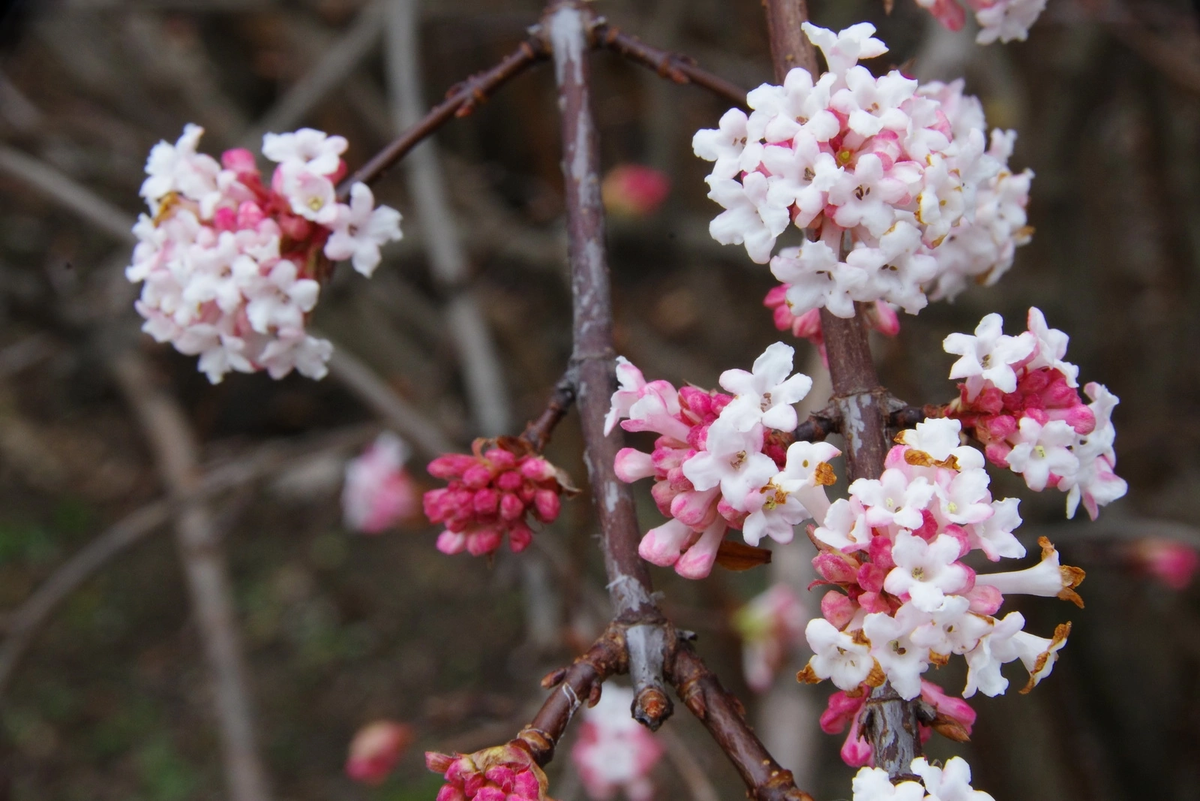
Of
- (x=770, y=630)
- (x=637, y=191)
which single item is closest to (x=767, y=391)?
(x=770, y=630)

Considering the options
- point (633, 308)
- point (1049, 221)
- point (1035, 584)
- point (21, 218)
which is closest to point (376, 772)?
point (1035, 584)

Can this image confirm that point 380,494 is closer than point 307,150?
No

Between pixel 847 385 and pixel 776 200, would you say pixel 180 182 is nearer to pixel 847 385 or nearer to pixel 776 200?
pixel 776 200

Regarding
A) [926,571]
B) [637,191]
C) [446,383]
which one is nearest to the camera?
[926,571]

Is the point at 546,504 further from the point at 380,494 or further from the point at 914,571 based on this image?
the point at 380,494

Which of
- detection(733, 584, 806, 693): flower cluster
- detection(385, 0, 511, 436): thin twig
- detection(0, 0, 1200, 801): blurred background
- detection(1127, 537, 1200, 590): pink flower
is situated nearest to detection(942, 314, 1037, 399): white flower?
detection(0, 0, 1200, 801): blurred background

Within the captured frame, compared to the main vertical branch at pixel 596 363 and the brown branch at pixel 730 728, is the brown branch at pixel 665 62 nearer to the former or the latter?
the main vertical branch at pixel 596 363
